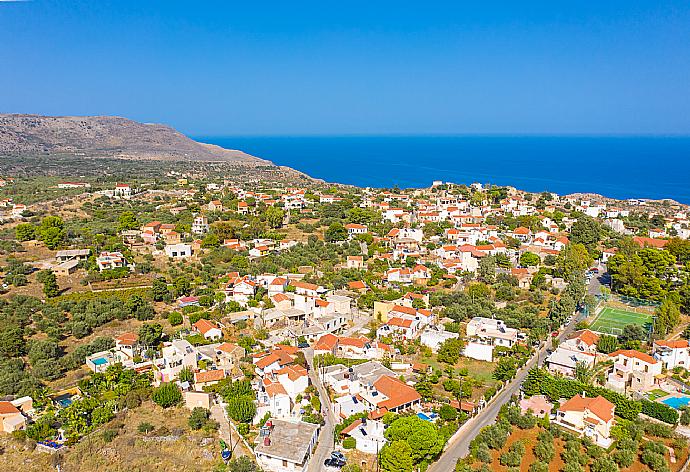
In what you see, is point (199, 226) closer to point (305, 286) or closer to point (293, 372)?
point (305, 286)

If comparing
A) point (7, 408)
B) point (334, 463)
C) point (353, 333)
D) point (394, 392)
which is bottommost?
point (353, 333)

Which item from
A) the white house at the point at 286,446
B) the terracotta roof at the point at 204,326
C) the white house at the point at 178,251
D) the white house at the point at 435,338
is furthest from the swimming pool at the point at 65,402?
the white house at the point at 178,251

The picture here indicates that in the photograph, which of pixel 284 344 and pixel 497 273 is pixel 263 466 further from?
pixel 497 273

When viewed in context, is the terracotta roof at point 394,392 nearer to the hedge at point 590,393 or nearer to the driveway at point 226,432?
the hedge at point 590,393

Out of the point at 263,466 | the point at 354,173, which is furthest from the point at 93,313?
the point at 354,173

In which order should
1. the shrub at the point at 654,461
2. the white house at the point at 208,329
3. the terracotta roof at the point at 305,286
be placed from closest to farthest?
1. the shrub at the point at 654,461
2. the white house at the point at 208,329
3. the terracotta roof at the point at 305,286

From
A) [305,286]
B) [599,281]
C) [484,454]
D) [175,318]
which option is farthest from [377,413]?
[599,281]
